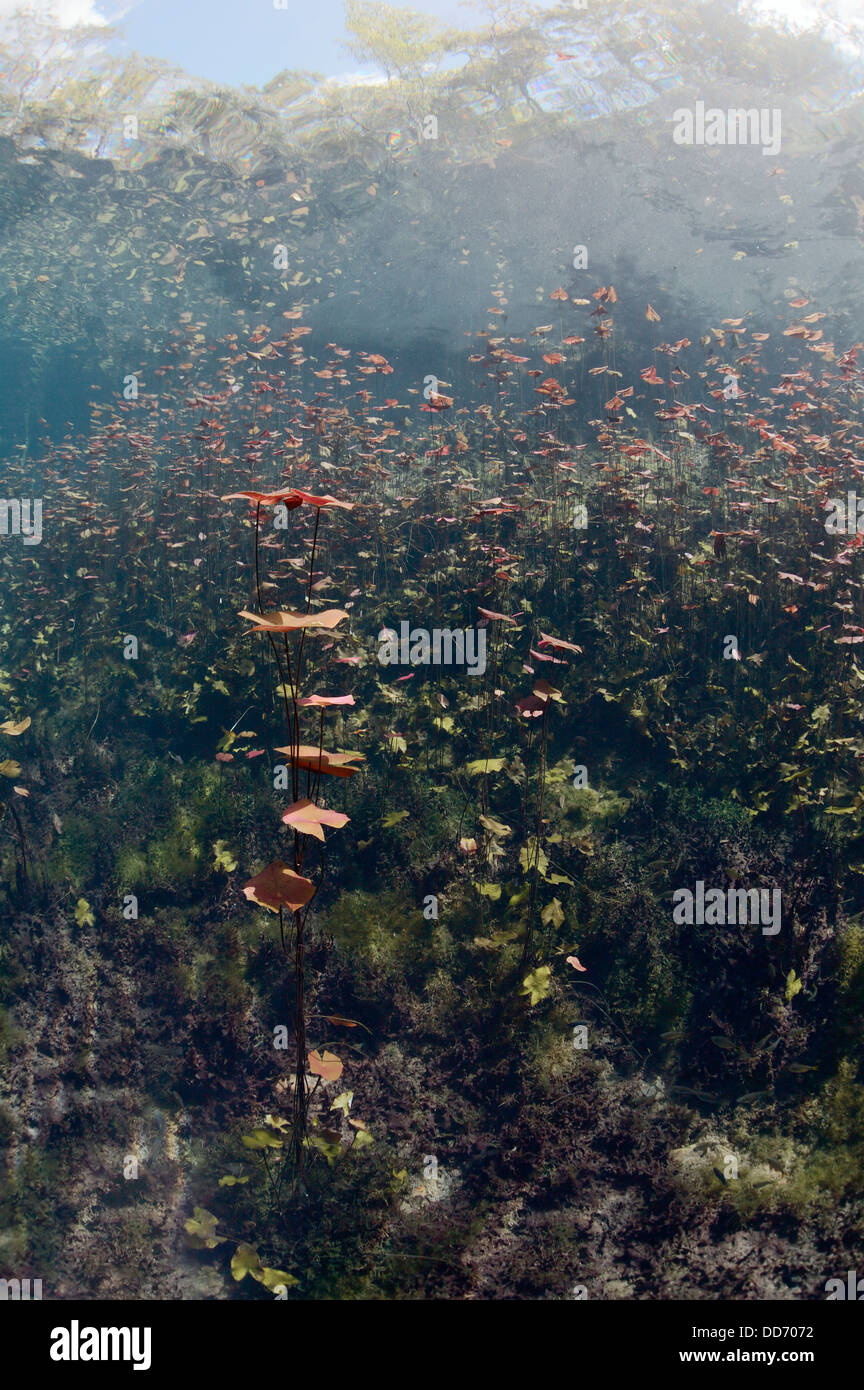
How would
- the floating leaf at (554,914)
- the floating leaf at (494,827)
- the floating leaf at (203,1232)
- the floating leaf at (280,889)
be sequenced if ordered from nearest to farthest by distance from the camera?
1. the floating leaf at (280,889)
2. the floating leaf at (203,1232)
3. the floating leaf at (554,914)
4. the floating leaf at (494,827)

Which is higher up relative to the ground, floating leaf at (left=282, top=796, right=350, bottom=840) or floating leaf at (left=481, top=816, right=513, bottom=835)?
floating leaf at (left=282, top=796, right=350, bottom=840)

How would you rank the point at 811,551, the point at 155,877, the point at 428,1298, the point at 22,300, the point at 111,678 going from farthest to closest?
the point at 22,300 < the point at 111,678 < the point at 811,551 < the point at 155,877 < the point at 428,1298

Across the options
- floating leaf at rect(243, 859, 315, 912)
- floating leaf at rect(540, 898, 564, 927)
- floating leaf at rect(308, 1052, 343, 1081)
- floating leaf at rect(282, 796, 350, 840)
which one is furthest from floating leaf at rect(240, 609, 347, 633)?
floating leaf at rect(540, 898, 564, 927)

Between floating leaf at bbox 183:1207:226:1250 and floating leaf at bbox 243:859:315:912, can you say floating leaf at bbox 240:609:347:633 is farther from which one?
floating leaf at bbox 183:1207:226:1250

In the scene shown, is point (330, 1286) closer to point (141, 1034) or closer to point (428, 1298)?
point (428, 1298)

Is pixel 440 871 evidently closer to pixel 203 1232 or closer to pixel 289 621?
pixel 203 1232

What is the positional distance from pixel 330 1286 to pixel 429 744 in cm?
421

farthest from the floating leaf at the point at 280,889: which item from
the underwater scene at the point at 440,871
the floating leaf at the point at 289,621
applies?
the floating leaf at the point at 289,621

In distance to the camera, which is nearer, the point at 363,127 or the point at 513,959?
the point at 513,959

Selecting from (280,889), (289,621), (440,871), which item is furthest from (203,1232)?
(289,621)

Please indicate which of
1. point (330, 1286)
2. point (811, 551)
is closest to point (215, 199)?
point (811, 551)

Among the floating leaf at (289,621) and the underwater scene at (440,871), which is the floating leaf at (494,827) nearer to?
the underwater scene at (440,871)

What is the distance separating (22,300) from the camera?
120 ft

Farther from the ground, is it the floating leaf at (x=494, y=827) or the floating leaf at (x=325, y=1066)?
the floating leaf at (x=494, y=827)
